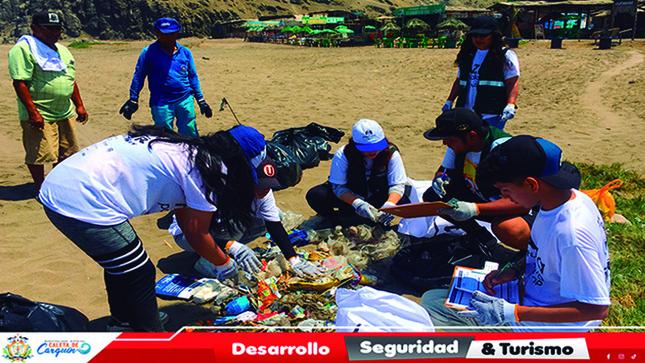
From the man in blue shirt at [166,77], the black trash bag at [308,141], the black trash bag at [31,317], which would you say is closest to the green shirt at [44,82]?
the man in blue shirt at [166,77]

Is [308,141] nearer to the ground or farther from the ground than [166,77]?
nearer to the ground

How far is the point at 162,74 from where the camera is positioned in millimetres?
4359

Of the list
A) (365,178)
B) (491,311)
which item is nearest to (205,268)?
(365,178)

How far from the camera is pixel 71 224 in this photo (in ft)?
6.28

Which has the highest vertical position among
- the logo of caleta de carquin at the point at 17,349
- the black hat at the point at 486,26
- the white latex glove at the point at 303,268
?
the black hat at the point at 486,26

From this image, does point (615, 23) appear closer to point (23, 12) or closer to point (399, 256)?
point (399, 256)

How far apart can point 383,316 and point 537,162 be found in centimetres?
98

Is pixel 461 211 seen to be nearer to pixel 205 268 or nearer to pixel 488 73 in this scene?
pixel 488 73

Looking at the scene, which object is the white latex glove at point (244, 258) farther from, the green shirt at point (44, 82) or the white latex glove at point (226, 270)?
the green shirt at point (44, 82)

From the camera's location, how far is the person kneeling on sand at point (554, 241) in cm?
163

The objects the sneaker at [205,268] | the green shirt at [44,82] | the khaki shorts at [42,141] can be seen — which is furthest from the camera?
the khaki shorts at [42,141]

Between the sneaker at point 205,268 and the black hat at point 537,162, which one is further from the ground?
the black hat at point 537,162

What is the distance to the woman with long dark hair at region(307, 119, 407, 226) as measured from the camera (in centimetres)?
330

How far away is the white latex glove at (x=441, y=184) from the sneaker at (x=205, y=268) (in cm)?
181
